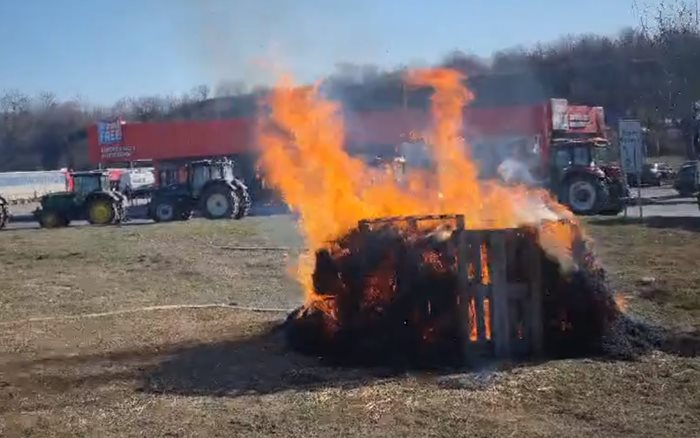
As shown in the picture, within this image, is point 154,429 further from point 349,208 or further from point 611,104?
point 611,104

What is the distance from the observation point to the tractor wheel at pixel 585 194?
26.1 metres

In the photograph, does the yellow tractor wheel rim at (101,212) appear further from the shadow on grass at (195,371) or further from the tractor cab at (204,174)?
the shadow on grass at (195,371)

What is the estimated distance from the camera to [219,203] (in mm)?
30312

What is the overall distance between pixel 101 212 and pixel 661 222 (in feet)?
62.1

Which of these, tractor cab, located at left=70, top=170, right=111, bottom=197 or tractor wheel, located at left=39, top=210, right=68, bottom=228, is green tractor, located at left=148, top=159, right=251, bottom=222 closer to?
tractor cab, located at left=70, top=170, right=111, bottom=197

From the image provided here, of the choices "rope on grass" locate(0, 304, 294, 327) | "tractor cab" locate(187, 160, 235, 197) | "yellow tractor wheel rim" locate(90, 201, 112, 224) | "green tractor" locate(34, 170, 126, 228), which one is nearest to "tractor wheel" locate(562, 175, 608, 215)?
"tractor cab" locate(187, 160, 235, 197)

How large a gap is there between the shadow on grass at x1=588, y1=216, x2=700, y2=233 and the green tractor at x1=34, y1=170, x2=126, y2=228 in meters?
16.7

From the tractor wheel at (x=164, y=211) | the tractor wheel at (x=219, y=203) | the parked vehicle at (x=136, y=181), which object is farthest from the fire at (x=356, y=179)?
the parked vehicle at (x=136, y=181)

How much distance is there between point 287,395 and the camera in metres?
7.20

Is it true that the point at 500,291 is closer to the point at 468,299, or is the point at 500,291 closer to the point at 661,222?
the point at 468,299

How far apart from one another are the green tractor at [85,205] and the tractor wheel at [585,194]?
50.8 ft

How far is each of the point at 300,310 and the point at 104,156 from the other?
30.9 m

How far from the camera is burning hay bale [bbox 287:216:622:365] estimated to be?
814 centimetres

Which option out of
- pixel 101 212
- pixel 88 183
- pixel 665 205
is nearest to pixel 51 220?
pixel 88 183
